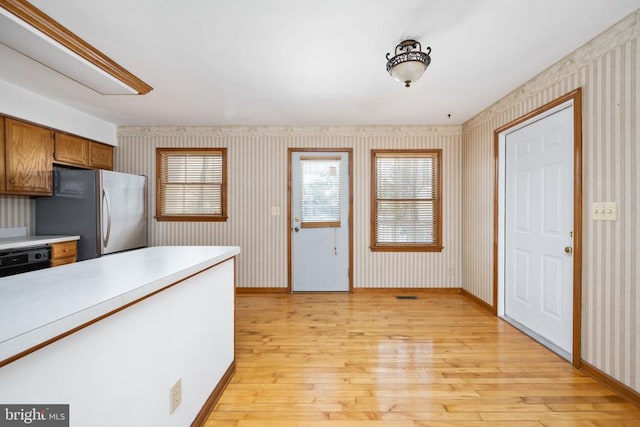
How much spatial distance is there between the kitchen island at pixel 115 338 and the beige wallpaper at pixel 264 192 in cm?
237

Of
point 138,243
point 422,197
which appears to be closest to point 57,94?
point 138,243

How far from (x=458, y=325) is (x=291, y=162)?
2.98 meters

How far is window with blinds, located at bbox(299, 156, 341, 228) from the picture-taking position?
4.12m

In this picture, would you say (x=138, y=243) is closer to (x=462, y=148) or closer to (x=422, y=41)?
(x=422, y=41)

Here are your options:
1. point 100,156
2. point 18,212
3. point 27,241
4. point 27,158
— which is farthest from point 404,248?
point 18,212

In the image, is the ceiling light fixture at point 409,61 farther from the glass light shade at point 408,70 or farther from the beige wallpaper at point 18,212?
the beige wallpaper at point 18,212

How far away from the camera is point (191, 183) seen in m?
4.13

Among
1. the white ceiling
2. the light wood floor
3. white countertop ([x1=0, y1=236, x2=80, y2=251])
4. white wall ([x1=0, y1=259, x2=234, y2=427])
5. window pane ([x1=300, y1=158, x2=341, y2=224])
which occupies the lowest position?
the light wood floor

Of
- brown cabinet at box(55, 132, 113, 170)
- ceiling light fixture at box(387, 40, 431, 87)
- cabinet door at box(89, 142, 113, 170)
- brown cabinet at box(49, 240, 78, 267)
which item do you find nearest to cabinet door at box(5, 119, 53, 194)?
brown cabinet at box(55, 132, 113, 170)

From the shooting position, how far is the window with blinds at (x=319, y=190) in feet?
13.5

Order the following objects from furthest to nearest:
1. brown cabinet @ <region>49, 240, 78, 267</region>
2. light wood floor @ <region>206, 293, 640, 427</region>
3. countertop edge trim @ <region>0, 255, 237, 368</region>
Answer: brown cabinet @ <region>49, 240, 78, 267</region>
light wood floor @ <region>206, 293, 640, 427</region>
countertop edge trim @ <region>0, 255, 237, 368</region>

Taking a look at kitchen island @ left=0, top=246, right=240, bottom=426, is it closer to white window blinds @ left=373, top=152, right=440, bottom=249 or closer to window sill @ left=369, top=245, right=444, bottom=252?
window sill @ left=369, top=245, right=444, bottom=252

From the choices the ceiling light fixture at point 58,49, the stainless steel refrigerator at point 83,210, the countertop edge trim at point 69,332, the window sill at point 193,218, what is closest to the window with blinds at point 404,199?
the window sill at point 193,218

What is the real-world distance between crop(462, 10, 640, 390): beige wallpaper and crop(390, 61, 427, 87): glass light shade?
1238 mm
